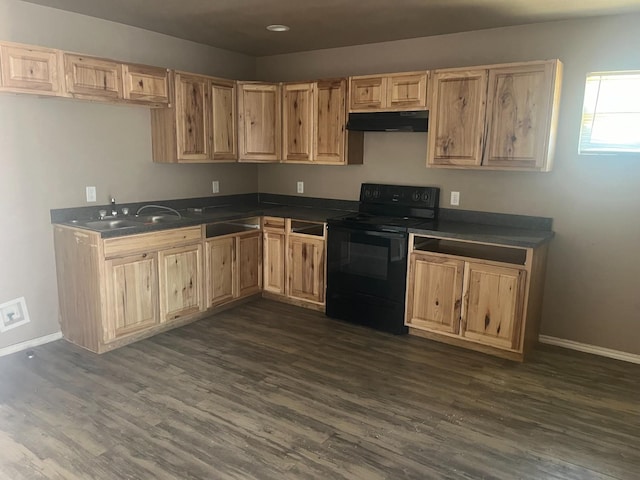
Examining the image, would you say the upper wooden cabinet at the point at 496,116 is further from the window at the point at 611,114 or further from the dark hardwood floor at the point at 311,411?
the dark hardwood floor at the point at 311,411

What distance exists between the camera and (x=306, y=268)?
4.54 meters

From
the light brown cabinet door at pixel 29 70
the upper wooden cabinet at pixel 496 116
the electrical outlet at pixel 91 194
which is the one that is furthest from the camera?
the electrical outlet at pixel 91 194

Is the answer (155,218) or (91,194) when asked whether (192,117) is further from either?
(91,194)

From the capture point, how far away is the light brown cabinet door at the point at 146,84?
370 centimetres

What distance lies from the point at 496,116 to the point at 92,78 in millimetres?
3047

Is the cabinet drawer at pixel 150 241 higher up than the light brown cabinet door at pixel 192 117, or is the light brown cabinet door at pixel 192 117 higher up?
the light brown cabinet door at pixel 192 117

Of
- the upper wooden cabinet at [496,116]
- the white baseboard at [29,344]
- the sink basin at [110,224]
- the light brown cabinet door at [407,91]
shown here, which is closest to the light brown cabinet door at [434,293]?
the upper wooden cabinet at [496,116]

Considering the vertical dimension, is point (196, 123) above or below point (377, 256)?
above

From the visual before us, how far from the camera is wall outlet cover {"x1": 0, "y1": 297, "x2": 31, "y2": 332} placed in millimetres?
3455

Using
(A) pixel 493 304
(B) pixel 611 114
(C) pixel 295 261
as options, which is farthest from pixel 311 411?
(B) pixel 611 114

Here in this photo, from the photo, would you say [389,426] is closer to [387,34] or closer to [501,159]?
[501,159]

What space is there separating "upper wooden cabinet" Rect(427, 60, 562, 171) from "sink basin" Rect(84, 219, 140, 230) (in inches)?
101

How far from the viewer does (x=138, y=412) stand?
276cm

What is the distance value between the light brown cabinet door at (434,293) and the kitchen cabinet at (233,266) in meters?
1.65
